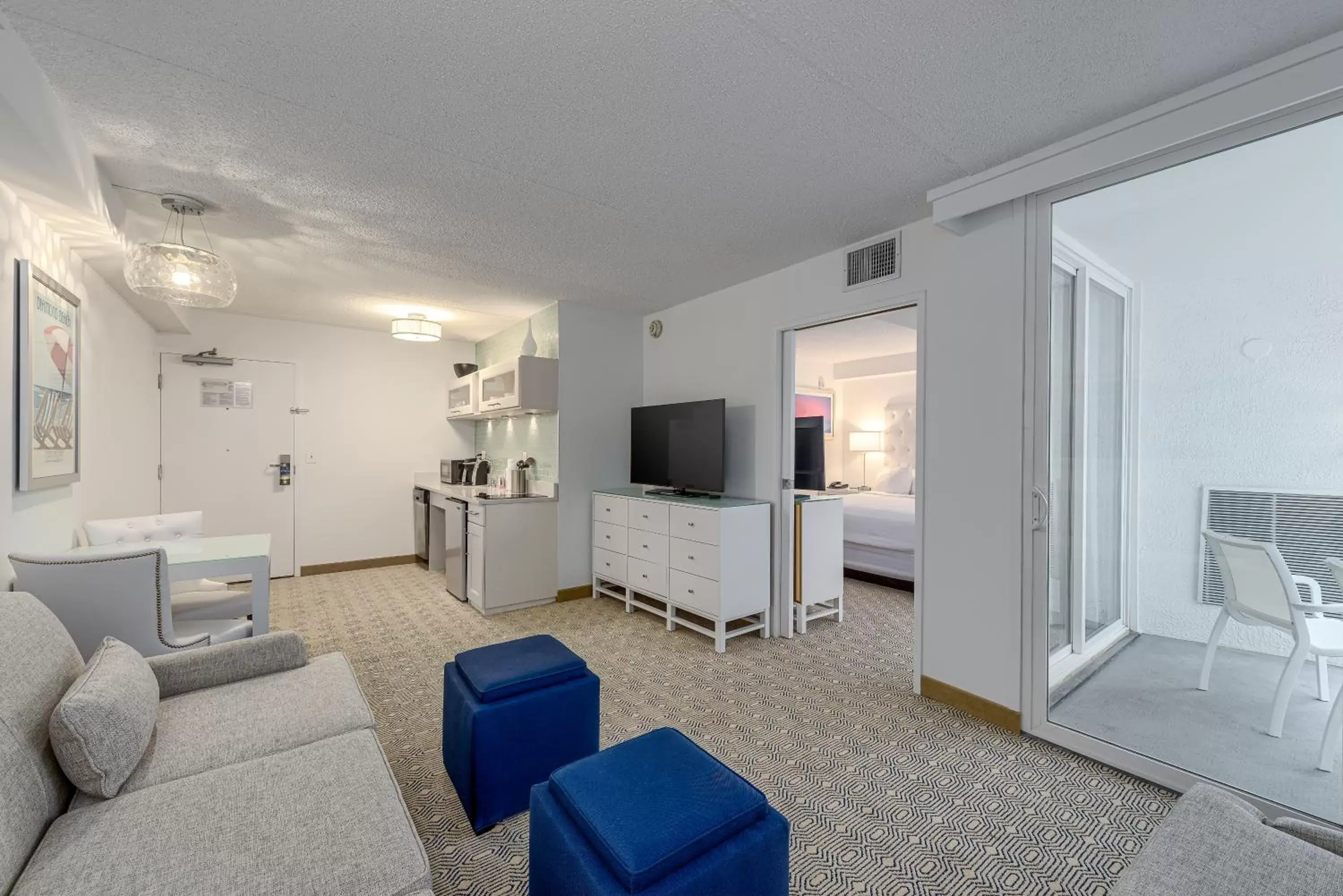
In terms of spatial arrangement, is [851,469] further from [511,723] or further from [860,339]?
[511,723]

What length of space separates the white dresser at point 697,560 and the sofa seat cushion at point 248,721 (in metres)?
2.13

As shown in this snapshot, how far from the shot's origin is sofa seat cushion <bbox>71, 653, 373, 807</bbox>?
1.47 m

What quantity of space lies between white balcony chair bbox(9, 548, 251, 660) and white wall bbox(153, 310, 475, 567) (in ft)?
11.3

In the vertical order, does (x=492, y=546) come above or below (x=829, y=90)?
below

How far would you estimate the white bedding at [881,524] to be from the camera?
16.8 ft

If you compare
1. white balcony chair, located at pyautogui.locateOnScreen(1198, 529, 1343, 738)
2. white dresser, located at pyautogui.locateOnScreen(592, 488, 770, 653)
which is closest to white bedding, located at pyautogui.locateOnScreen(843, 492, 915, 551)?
white dresser, located at pyautogui.locateOnScreen(592, 488, 770, 653)

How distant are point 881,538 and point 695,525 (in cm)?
Answer: 240

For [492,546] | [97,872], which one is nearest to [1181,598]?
[97,872]

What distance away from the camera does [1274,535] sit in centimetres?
192

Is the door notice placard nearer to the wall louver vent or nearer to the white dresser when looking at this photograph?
the white dresser

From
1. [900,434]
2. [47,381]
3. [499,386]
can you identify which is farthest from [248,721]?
[900,434]

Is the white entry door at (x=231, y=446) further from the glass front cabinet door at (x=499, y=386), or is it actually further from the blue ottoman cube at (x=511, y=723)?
the blue ottoman cube at (x=511, y=723)

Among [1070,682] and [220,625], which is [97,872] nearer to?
[220,625]

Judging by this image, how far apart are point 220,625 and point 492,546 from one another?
1866 millimetres
